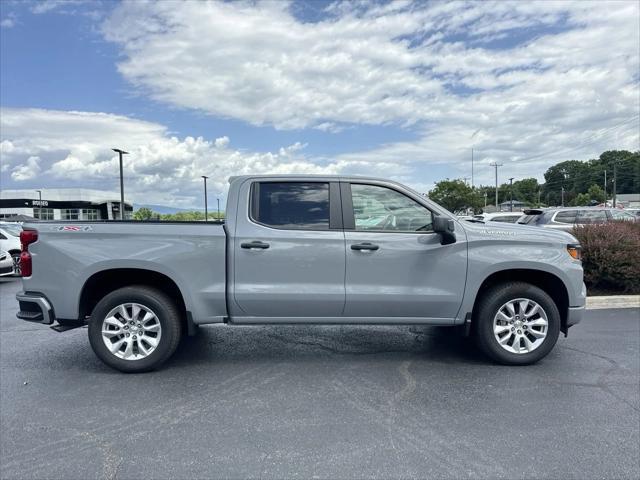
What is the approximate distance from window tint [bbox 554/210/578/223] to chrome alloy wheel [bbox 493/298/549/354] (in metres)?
10.6

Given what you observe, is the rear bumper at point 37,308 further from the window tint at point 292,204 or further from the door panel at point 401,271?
the door panel at point 401,271

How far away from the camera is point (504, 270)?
4711 mm

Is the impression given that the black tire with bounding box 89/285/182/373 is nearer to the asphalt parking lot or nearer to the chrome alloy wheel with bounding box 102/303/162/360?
the chrome alloy wheel with bounding box 102/303/162/360

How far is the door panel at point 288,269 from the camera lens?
4516 millimetres

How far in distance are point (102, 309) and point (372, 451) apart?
2.90 meters

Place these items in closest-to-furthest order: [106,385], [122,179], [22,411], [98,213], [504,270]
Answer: [22,411]
[106,385]
[504,270]
[122,179]
[98,213]

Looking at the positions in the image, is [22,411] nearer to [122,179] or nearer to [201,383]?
[201,383]

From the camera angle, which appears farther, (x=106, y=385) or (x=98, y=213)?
(x=98, y=213)

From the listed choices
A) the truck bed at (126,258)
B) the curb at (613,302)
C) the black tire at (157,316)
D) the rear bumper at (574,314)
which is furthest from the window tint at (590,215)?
the black tire at (157,316)

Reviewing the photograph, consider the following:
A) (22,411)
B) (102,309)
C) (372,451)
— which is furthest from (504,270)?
(22,411)

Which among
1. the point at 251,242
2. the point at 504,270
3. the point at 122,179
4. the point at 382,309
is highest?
the point at 122,179

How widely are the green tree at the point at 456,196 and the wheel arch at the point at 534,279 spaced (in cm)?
5830

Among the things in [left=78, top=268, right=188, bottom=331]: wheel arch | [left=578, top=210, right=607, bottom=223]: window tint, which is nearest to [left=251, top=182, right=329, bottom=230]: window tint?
[left=78, top=268, right=188, bottom=331]: wheel arch

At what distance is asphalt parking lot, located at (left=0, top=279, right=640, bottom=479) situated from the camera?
3.01 meters
